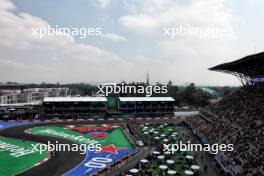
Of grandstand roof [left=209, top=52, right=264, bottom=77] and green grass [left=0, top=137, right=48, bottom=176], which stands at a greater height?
grandstand roof [left=209, top=52, right=264, bottom=77]

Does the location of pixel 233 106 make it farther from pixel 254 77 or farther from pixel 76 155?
pixel 76 155

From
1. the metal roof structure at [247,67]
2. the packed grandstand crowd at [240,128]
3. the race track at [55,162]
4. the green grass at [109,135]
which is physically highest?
the metal roof structure at [247,67]

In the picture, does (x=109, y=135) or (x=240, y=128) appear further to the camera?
(x=109, y=135)

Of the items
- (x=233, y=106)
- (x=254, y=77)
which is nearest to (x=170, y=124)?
(x=233, y=106)

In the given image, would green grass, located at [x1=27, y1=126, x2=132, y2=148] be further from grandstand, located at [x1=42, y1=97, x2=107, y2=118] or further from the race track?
grandstand, located at [x1=42, y1=97, x2=107, y2=118]

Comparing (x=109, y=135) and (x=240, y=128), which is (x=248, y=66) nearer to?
(x=240, y=128)

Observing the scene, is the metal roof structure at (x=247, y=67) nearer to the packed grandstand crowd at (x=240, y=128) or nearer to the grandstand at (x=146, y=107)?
the packed grandstand crowd at (x=240, y=128)

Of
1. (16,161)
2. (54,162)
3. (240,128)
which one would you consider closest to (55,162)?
(54,162)

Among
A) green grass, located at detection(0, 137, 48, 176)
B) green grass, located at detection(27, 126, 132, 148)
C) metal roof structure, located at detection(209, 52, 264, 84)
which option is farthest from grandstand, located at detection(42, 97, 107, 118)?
metal roof structure, located at detection(209, 52, 264, 84)

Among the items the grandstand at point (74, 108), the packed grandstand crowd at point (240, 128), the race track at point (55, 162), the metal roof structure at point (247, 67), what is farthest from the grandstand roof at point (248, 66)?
the grandstand at point (74, 108)

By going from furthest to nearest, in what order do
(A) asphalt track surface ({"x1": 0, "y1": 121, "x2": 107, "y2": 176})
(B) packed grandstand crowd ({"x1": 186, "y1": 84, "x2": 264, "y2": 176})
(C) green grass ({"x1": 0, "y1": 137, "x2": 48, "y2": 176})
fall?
1. (C) green grass ({"x1": 0, "y1": 137, "x2": 48, "y2": 176})
2. (A) asphalt track surface ({"x1": 0, "y1": 121, "x2": 107, "y2": 176})
3. (B) packed grandstand crowd ({"x1": 186, "y1": 84, "x2": 264, "y2": 176})
